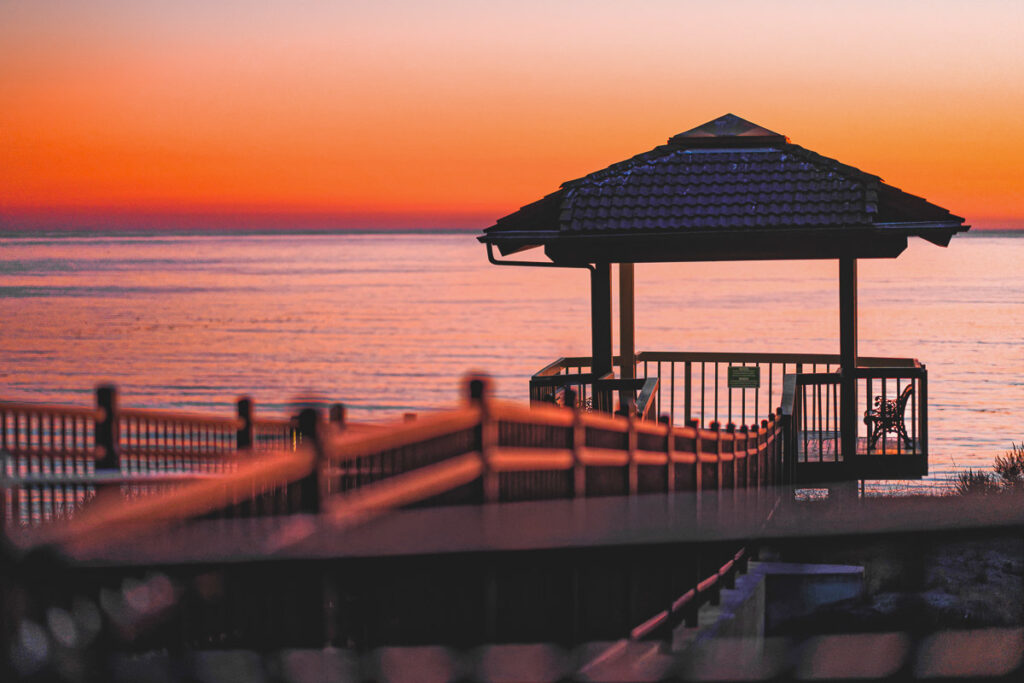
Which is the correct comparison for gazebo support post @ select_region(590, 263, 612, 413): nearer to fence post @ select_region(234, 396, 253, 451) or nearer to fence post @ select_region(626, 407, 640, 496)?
fence post @ select_region(234, 396, 253, 451)

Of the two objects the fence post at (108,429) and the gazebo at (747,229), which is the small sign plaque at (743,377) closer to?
the gazebo at (747,229)

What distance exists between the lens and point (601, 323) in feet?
51.0

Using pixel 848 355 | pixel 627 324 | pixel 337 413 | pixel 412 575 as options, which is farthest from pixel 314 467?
pixel 627 324

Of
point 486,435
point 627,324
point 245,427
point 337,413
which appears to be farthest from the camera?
point 627,324

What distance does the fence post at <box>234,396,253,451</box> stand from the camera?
38.7 ft

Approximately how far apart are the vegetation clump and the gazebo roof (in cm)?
529

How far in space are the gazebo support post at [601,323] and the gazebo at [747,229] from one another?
0.02 m

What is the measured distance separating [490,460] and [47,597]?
2770 millimetres

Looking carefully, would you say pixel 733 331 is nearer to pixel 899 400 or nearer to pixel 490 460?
pixel 899 400

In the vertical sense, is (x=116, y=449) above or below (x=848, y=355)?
below

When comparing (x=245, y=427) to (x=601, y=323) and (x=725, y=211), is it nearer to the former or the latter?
(x=601, y=323)

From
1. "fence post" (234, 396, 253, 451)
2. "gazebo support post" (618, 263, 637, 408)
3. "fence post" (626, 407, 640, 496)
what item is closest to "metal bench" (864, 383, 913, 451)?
"gazebo support post" (618, 263, 637, 408)

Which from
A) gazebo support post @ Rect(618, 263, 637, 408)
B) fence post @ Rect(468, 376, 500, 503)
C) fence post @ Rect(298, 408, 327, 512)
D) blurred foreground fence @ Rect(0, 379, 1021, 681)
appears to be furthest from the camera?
gazebo support post @ Rect(618, 263, 637, 408)

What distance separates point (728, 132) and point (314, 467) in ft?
38.7
